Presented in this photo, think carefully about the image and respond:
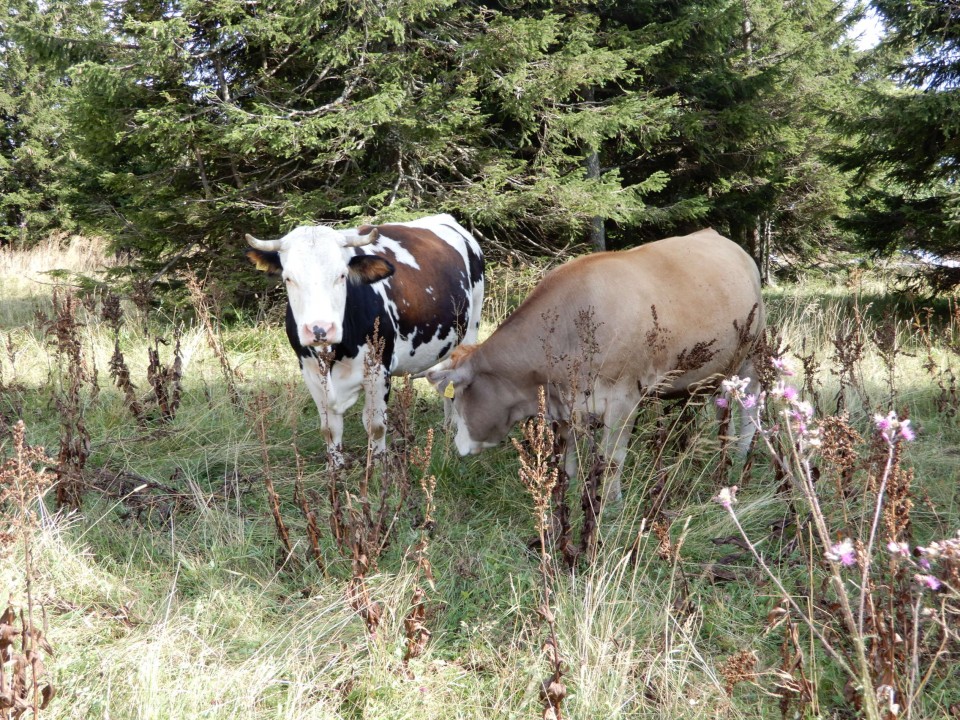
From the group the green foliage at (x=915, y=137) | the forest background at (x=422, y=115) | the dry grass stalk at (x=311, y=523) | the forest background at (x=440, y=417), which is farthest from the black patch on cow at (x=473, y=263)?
the green foliage at (x=915, y=137)

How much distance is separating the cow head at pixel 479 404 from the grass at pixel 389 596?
220 millimetres

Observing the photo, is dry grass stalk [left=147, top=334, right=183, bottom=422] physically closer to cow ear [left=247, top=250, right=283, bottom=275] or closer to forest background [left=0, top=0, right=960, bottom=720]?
forest background [left=0, top=0, right=960, bottom=720]

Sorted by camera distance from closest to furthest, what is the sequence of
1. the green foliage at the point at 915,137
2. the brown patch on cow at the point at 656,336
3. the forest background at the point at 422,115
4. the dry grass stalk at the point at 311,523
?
the dry grass stalk at the point at 311,523 < the brown patch on cow at the point at 656,336 < the forest background at the point at 422,115 < the green foliage at the point at 915,137

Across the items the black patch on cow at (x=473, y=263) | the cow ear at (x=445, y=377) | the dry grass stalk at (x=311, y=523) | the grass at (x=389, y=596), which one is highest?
the black patch on cow at (x=473, y=263)

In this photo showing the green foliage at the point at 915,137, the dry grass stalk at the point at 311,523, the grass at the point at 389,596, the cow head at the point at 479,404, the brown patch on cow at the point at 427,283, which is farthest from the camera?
the green foliage at the point at 915,137

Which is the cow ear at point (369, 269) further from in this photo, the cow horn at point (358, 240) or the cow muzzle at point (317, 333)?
the cow muzzle at point (317, 333)

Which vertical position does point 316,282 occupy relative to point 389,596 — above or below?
above

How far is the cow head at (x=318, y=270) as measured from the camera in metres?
4.45

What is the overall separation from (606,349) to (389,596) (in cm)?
202

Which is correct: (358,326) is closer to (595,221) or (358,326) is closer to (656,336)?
(656,336)

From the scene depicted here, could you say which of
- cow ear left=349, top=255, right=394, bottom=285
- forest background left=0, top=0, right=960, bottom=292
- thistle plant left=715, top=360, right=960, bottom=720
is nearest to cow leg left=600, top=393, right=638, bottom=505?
thistle plant left=715, top=360, right=960, bottom=720

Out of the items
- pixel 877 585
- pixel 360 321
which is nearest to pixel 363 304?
pixel 360 321

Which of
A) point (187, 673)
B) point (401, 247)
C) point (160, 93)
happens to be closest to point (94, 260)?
point (160, 93)

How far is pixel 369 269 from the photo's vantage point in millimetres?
4992
